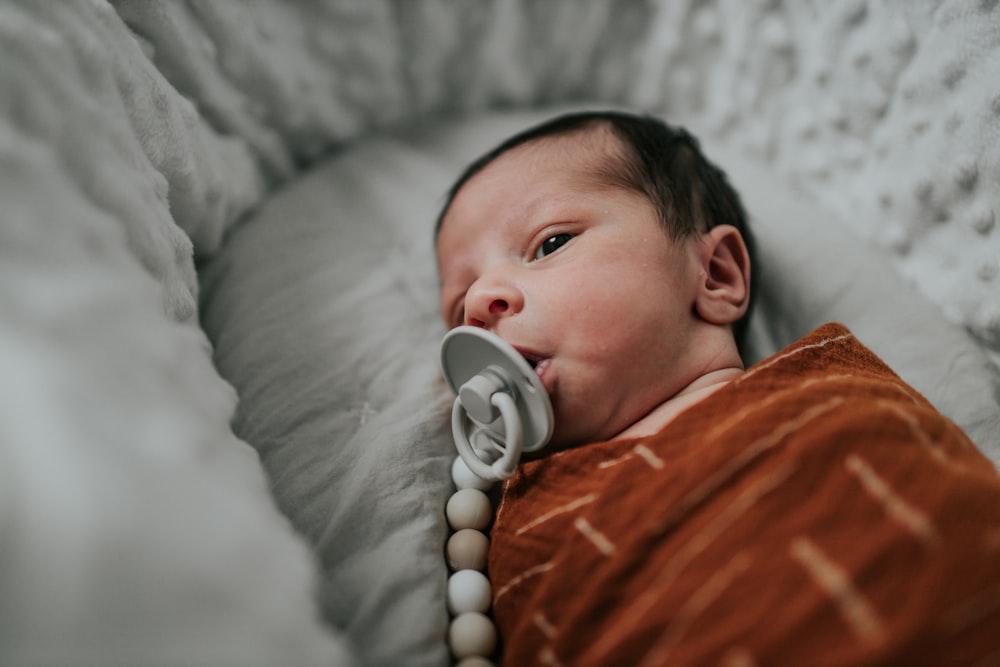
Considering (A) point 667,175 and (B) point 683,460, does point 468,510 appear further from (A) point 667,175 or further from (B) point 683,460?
(A) point 667,175

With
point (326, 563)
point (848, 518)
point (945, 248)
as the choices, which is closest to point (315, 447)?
point (326, 563)

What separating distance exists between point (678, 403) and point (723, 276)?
0.62 feet

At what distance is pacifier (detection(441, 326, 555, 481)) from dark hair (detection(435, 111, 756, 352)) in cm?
25

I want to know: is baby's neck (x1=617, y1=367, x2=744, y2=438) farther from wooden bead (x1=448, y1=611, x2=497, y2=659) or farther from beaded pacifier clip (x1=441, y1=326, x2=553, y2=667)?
wooden bead (x1=448, y1=611, x2=497, y2=659)

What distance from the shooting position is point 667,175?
0.82 metres

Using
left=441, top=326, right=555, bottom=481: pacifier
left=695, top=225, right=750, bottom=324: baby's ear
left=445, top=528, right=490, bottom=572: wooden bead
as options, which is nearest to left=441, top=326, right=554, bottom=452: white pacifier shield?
left=441, top=326, right=555, bottom=481: pacifier

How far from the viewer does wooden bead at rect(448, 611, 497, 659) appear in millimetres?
626

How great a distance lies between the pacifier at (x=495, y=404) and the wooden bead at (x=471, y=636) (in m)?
0.13

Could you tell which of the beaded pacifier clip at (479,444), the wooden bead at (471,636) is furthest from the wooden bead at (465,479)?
the wooden bead at (471,636)

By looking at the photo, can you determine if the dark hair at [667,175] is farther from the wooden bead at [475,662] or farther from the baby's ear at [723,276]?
the wooden bead at [475,662]

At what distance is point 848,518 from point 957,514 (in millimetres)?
77

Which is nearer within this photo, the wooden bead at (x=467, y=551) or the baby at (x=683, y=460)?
the baby at (x=683, y=460)

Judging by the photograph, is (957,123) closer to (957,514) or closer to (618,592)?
(957,514)

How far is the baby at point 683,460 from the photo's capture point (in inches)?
19.1
